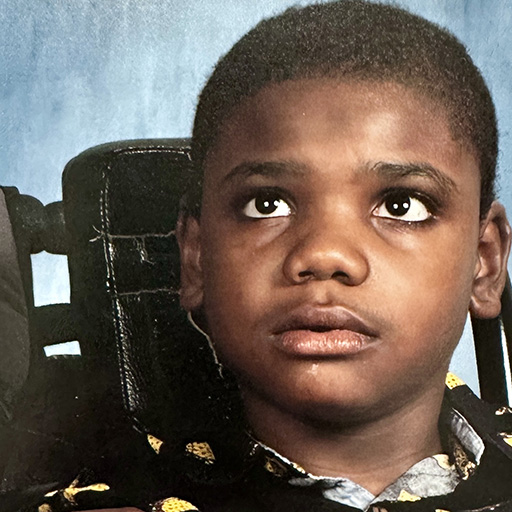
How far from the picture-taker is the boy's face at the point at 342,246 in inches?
32.6

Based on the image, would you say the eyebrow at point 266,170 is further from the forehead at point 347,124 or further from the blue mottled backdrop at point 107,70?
the blue mottled backdrop at point 107,70

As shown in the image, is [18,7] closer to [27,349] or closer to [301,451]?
[27,349]

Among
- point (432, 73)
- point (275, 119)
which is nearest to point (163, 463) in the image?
point (275, 119)

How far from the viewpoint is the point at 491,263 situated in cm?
93

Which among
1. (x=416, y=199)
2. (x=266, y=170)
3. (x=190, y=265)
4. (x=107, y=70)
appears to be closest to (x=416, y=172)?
(x=416, y=199)

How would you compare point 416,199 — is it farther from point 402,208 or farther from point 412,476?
point 412,476

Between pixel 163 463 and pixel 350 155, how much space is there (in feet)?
1.29

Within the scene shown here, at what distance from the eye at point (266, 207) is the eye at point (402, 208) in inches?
3.6

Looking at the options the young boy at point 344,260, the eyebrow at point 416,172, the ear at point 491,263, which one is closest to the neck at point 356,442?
the young boy at point 344,260

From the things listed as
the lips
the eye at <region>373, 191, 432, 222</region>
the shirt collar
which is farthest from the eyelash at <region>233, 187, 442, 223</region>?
the shirt collar

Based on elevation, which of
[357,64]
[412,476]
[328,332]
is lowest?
[412,476]

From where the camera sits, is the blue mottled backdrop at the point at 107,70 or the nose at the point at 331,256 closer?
the nose at the point at 331,256

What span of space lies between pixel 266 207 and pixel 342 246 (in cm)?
10

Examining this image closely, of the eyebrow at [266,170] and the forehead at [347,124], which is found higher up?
the forehead at [347,124]
